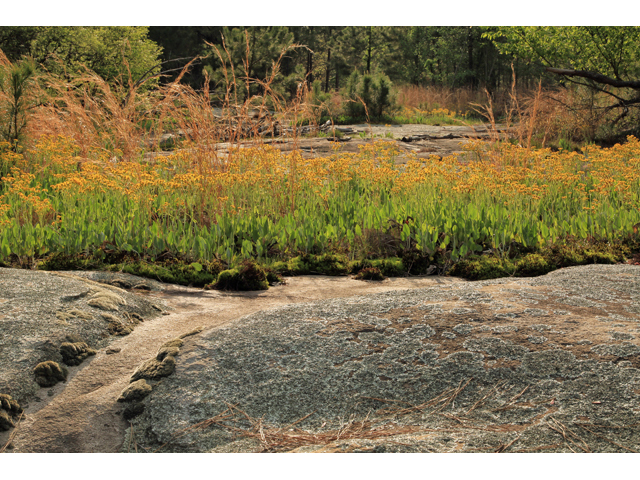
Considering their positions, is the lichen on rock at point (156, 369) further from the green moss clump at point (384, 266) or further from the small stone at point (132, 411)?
the green moss clump at point (384, 266)

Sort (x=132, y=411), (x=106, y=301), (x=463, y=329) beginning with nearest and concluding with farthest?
(x=132, y=411) → (x=463, y=329) → (x=106, y=301)

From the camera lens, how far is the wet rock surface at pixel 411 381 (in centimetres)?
192

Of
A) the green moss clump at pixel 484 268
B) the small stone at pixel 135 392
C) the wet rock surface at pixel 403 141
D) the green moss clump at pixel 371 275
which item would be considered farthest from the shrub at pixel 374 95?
the small stone at pixel 135 392

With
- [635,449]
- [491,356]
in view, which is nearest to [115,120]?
[491,356]

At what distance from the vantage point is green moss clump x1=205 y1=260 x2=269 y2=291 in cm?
427

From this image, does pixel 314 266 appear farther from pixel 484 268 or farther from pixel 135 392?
pixel 135 392

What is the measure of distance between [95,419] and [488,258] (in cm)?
369

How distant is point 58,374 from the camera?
2510mm

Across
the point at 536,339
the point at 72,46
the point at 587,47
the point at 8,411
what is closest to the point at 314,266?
the point at 536,339

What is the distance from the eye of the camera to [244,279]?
428 centimetres

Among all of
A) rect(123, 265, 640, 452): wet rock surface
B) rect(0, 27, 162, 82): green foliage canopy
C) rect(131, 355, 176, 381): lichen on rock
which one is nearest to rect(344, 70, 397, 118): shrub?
rect(0, 27, 162, 82): green foliage canopy

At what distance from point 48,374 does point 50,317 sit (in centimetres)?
57

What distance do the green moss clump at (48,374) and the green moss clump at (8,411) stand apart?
196mm

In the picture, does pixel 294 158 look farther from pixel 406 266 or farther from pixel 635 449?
pixel 635 449
